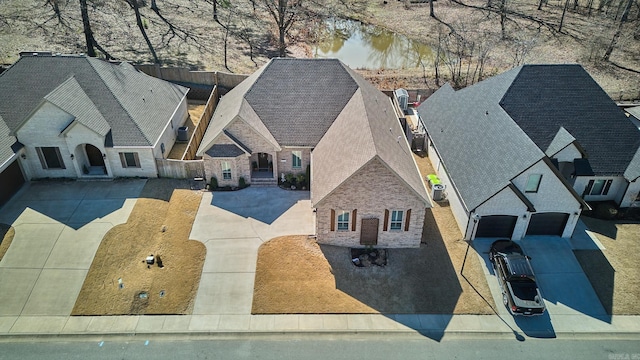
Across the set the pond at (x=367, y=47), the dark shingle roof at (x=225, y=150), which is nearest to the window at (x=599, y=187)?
the dark shingle roof at (x=225, y=150)

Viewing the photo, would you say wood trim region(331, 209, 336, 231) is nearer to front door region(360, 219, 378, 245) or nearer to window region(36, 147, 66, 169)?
front door region(360, 219, 378, 245)

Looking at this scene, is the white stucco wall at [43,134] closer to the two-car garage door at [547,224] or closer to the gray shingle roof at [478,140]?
the gray shingle roof at [478,140]

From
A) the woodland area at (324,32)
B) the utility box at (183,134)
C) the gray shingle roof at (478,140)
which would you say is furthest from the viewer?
the woodland area at (324,32)

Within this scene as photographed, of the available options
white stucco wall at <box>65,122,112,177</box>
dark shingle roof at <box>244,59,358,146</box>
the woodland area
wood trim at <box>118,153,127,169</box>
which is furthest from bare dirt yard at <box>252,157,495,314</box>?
the woodland area

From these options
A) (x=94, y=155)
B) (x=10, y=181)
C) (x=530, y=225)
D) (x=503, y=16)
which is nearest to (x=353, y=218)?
(x=530, y=225)

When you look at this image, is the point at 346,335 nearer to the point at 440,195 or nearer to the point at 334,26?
the point at 440,195

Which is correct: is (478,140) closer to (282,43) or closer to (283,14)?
(282,43)
